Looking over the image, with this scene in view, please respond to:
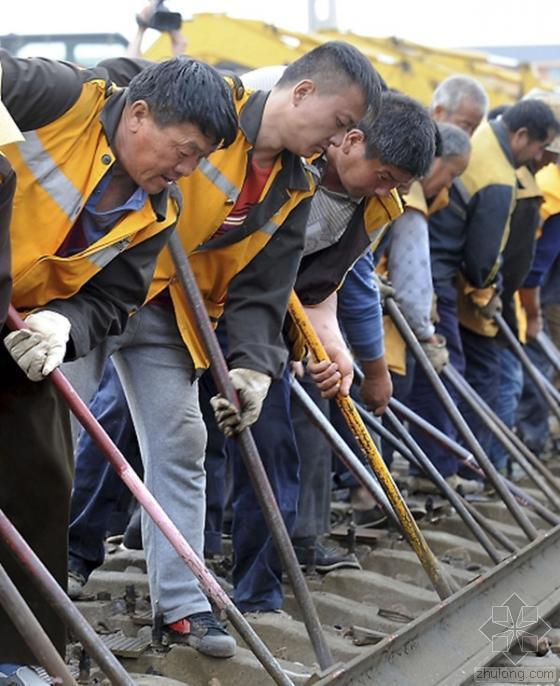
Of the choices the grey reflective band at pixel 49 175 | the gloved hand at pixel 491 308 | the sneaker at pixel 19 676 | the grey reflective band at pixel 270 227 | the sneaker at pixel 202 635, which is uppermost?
the grey reflective band at pixel 49 175

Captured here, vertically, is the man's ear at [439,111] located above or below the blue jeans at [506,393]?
above

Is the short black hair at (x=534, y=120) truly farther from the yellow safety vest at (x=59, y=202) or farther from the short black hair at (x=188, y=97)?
the yellow safety vest at (x=59, y=202)

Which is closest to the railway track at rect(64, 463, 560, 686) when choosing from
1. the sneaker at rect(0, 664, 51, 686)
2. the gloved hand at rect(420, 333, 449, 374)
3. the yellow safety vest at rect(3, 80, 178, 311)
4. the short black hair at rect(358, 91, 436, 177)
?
the sneaker at rect(0, 664, 51, 686)

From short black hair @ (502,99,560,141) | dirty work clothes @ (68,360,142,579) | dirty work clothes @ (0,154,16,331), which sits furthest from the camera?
short black hair @ (502,99,560,141)

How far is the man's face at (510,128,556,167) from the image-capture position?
7.36 metres

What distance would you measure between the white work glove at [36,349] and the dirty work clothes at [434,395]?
385 cm

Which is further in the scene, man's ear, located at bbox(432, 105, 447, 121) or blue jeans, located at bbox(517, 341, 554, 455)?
blue jeans, located at bbox(517, 341, 554, 455)

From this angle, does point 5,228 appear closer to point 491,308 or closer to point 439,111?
point 491,308

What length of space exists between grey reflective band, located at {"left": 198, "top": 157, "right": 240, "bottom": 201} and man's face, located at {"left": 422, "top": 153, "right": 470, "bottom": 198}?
2.56m

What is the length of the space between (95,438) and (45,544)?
30 centimetres

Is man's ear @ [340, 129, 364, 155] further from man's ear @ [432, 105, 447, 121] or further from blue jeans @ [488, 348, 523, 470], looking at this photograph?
blue jeans @ [488, 348, 523, 470]

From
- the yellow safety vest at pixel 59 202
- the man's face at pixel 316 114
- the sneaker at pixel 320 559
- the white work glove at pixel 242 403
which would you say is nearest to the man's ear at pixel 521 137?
the sneaker at pixel 320 559

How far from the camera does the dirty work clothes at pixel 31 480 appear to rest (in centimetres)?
342

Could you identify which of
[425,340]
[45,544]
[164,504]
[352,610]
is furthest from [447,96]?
[45,544]
